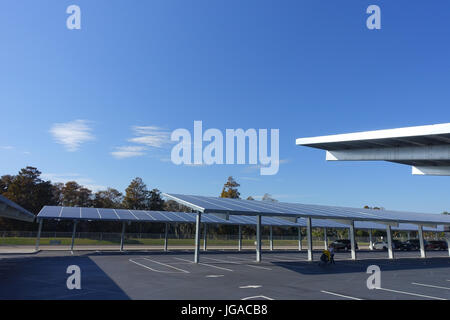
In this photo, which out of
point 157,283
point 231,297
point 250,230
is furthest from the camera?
point 250,230

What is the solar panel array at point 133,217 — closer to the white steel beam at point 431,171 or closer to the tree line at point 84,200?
Result: the white steel beam at point 431,171

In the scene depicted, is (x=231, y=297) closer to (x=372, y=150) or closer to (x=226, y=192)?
(x=372, y=150)

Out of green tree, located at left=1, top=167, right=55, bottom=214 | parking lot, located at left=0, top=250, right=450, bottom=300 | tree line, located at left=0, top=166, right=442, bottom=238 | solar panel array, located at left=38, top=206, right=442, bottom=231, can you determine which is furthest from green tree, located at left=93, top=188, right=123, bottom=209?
parking lot, located at left=0, top=250, right=450, bottom=300

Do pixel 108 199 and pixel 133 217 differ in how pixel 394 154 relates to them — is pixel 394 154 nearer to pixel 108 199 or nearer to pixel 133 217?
pixel 133 217

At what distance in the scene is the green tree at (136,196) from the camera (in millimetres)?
68500

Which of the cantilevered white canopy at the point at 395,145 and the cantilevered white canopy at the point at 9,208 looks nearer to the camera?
the cantilevered white canopy at the point at 9,208

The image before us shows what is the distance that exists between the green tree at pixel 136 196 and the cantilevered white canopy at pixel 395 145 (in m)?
51.1

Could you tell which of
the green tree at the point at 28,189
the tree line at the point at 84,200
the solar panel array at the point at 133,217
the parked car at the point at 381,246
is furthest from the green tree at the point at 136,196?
the parked car at the point at 381,246

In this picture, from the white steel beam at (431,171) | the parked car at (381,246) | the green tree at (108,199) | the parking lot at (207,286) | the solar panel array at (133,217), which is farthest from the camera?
the green tree at (108,199)

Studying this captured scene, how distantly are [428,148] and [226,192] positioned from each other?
57638 millimetres

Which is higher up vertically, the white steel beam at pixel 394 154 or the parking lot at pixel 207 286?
the white steel beam at pixel 394 154

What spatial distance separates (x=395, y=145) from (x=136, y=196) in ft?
189
